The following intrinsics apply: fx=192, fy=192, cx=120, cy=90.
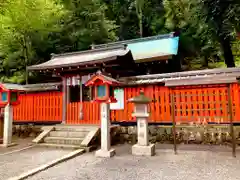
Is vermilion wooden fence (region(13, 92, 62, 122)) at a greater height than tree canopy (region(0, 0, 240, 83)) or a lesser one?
lesser

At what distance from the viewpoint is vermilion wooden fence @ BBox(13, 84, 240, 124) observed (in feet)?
24.6

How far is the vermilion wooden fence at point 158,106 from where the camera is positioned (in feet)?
24.6

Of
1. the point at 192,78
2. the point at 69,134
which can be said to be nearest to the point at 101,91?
the point at 69,134

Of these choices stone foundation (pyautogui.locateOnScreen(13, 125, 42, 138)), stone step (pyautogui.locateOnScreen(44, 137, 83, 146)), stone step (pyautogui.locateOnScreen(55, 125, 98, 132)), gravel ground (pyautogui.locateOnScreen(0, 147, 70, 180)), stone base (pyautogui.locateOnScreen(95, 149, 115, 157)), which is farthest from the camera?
stone foundation (pyautogui.locateOnScreen(13, 125, 42, 138))

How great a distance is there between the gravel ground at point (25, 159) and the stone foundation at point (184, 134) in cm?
283

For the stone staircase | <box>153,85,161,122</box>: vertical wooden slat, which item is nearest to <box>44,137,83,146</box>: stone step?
the stone staircase

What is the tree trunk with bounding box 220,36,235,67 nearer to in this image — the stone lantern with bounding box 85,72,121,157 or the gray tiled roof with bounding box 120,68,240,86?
the gray tiled roof with bounding box 120,68,240,86

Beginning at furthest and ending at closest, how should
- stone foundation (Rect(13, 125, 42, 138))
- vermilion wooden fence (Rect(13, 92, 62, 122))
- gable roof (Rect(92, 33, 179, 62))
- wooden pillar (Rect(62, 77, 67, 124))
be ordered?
gable roof (Rect(92, 33, 179, 62)) → stone foundation (Rect(13, 125, 42, 138)) → vermilion wooden fence (Rect(13, 92, 62, 122)) → wooden pillar (Rect(62, 77, 67, 124))

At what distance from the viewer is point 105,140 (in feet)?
21.5

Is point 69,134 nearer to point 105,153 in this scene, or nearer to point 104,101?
point 105,153

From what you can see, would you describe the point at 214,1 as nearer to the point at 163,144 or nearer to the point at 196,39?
the point at 163,144

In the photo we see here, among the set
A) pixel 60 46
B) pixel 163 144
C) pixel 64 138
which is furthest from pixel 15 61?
pixel 163 144

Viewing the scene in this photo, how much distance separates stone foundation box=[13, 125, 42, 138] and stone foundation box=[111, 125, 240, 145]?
15.2 feet

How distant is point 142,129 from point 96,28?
1220 cm
